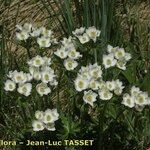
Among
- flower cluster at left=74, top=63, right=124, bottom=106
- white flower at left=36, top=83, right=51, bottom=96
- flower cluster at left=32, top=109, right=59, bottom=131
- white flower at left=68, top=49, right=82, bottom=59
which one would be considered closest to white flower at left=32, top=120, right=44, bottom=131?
flower cluster at left=32, top=109, right=59, bottom=131

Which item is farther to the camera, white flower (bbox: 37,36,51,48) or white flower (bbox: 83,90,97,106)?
white flower (bbox: 37,36,51,48)

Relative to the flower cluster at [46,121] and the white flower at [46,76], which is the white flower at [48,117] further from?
the white flower at [46,76]

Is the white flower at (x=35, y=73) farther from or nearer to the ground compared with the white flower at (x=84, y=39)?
nearer to the ground

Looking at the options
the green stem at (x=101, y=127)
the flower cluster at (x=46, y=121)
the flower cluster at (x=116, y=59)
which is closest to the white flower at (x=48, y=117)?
the flower cluster at (x=46, y=121)

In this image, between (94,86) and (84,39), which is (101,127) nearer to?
(94,86)

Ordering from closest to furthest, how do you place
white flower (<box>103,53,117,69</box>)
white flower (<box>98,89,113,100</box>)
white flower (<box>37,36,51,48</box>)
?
white flower (<box>98,89,113,100</box>), white flower (<box>103,53,117,69</box>), white flower (<box>37,36,51,48</box>)

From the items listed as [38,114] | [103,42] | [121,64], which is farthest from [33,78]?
[103,42]

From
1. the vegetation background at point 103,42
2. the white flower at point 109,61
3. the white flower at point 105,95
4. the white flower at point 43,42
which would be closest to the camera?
the white flower at point 105,95

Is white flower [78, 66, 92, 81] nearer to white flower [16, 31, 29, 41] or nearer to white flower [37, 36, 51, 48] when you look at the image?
white flower [37, 36, 51, 48]
